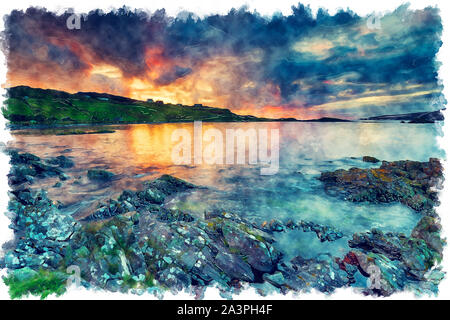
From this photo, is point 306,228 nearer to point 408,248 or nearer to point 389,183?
point 408,248

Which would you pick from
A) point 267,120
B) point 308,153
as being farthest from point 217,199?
point 308,153

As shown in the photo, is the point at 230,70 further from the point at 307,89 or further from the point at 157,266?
the point at 157,266

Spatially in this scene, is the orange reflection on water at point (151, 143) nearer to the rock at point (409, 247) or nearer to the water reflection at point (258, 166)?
the water reflection at point (258, 166)

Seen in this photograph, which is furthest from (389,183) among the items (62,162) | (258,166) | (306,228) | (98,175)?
(62,162)

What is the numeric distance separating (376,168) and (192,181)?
16.7ft

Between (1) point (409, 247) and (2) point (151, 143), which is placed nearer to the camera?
(1) point (409, 247)

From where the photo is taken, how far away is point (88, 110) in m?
4.93

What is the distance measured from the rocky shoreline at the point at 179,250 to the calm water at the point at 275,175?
0.78ft

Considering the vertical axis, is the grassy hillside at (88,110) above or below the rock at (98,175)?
above

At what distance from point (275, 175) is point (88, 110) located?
5.48 metres

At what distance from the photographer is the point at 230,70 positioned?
4852mm

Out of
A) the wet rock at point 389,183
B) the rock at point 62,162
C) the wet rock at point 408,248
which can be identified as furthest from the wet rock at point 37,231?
the wet rock at point 389,183

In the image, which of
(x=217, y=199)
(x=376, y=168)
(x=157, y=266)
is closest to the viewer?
(x=157, y=266)

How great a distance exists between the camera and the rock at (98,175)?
4570 millimetres
